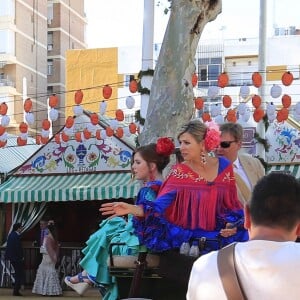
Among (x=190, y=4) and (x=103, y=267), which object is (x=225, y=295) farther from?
(x=190, y=4)

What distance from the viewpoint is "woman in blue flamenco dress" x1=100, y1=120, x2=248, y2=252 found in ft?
12.5

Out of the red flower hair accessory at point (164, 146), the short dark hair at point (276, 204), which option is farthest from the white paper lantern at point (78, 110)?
the short dark hair at point (276, 204)

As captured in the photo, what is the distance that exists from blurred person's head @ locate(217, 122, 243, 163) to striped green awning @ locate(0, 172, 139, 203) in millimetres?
9485

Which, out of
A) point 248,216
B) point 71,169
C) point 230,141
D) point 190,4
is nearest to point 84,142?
point 71,169

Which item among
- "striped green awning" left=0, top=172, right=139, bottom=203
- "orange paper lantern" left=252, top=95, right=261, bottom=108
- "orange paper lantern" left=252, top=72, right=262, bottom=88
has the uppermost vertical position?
"orange paper lantern" left=252, top=72, right=262, bottom=88

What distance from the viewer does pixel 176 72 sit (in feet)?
21.0

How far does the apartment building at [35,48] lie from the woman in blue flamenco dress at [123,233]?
38064 millimetres

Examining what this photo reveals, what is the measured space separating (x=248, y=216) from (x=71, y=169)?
534 inches

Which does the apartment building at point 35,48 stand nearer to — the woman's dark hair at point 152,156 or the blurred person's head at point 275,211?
the woman's dark hair at point 152,156

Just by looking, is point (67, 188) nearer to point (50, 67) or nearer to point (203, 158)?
point (203, 158)

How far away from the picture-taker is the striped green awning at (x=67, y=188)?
14.6m

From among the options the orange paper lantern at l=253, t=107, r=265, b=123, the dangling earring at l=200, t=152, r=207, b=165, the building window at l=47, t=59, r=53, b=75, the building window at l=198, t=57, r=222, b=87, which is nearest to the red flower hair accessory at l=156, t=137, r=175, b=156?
the dangling earring at l=200, t=152, r=207, b=165

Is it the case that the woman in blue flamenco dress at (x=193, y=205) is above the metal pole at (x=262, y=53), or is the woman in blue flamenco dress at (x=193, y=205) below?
below

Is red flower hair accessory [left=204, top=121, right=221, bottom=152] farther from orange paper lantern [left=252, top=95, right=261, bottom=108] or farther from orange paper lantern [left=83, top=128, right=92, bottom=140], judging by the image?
orange paper lantern [left=83, top=128, right=92, bottom=140]
